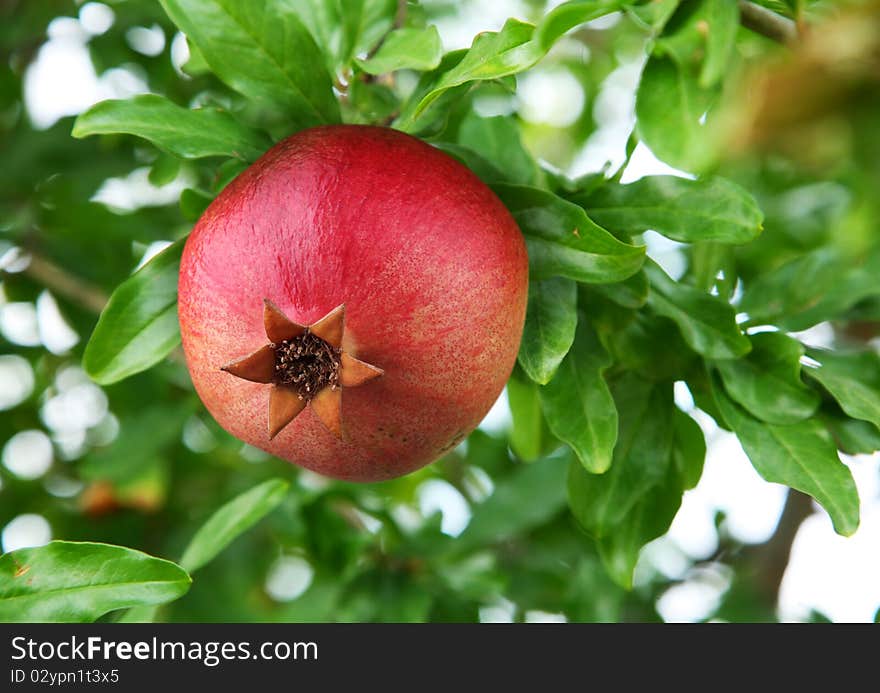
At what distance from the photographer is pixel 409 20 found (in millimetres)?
1744

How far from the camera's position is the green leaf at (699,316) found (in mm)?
1331

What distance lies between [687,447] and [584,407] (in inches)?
10.9

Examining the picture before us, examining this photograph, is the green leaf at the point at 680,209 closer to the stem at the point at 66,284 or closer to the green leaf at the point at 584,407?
the green leaf at the point at 584,407

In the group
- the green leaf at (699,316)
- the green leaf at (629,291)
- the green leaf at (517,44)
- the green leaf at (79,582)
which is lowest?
the green leaf at (79,582)

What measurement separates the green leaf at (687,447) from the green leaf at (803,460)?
0.13 meters

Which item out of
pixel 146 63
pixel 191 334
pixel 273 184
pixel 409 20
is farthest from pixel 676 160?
pixel 146 63

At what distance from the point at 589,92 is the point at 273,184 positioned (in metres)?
2.56

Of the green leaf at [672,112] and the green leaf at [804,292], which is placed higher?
the green leaf at [672,112]

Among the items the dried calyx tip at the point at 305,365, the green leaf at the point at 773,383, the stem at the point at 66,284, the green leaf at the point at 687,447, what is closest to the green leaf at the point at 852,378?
the green leaf at the point at 773,383

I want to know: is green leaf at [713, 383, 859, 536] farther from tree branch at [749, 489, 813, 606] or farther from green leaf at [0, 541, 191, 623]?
tree branch at [749, 489, 813, 606]

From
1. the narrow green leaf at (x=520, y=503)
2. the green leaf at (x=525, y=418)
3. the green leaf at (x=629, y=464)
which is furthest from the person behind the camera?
the narrow green leaf at (x=520, y=503)

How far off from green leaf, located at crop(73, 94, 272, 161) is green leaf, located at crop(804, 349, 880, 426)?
0.83 meters

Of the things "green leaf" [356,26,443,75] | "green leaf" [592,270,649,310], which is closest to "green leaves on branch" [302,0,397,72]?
"green leaf" [356,26,443,75]
